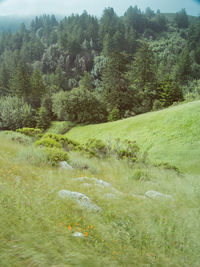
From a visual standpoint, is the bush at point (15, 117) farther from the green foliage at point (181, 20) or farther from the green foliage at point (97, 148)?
the green foliage at point (181, 20)

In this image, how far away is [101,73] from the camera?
2544 inches

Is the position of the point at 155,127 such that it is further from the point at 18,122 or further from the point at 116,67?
the point at 18,122

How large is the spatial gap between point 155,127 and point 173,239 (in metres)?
16.6

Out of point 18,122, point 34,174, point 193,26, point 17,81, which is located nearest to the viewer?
point 34,174

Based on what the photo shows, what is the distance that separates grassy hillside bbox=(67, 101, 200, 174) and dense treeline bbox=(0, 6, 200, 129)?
16145 mm

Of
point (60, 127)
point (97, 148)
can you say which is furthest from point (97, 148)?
point (60, 127)

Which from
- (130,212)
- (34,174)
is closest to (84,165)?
(34,174)

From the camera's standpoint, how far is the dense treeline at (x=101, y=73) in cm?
3869

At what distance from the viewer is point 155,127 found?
1822 centimetres

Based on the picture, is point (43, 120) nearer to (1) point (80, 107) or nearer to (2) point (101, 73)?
(1) point (80, 107)

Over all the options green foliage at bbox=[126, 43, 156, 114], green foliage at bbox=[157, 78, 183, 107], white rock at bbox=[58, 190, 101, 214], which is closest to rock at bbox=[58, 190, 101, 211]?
white rock at bbox=[58, 190, 101, 214]

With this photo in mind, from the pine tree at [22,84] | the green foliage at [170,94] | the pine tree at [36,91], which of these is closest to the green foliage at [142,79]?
the green foliage at [170,94]

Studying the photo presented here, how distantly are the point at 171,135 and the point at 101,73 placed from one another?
5472 cm

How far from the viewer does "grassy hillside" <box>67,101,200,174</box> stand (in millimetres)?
12744
